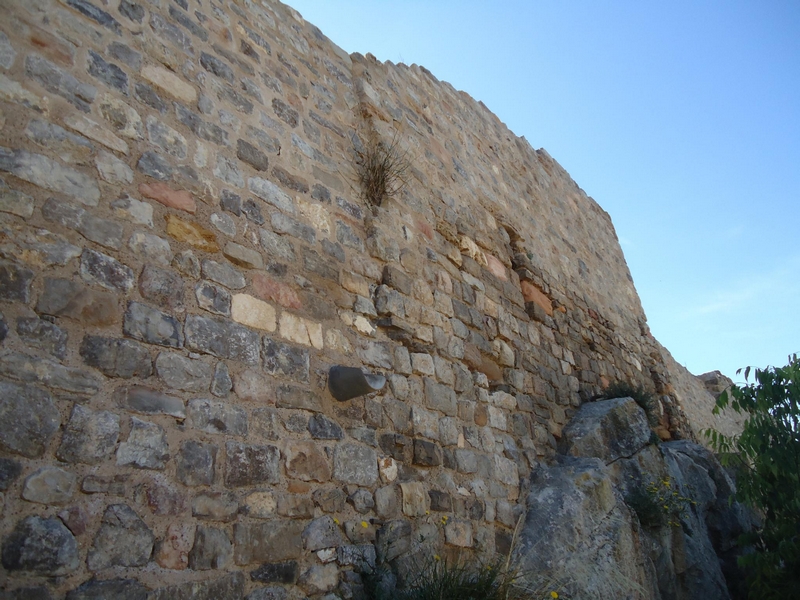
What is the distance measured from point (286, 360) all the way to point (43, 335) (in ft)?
3.13

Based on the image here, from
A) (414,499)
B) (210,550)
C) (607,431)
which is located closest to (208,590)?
(210,550)

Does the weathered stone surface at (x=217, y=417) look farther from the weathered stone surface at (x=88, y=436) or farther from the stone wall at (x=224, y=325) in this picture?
the weathered stone surface at (x=88, y=436)

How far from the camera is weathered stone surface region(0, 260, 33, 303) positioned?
1.75 meters

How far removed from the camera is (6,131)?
192 cm

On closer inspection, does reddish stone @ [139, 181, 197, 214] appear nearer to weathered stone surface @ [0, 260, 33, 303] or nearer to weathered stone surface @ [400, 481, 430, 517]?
weathered stone surface @ [0, 260, 33, 303]

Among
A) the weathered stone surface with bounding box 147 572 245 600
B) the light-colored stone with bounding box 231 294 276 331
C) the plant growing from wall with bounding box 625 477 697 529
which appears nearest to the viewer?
the weathered stone surface with bounding box 147 572 245 600

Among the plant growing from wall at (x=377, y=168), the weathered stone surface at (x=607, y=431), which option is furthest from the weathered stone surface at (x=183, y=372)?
the weathered stone surface at (x=607, y=431)

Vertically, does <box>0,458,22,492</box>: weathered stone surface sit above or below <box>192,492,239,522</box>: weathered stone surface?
above

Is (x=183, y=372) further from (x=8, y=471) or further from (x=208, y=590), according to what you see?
(x=208, y=590)

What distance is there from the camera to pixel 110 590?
5.50ft

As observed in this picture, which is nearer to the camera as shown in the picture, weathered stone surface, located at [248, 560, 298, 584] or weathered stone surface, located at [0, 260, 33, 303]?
weathered stone surface, located at [0, 260, 33, 303]

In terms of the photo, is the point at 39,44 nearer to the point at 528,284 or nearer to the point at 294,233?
the point at 294,233

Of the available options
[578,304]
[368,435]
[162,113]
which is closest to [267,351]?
[368,435]

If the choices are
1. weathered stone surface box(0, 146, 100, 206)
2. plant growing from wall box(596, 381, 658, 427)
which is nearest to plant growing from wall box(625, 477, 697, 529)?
plant growing from wall box(596, 381, 658, 427)
